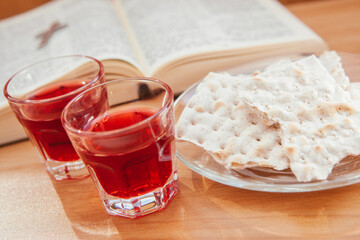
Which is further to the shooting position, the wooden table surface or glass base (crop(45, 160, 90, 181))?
glass base (crop(45, 160, 90, 181))

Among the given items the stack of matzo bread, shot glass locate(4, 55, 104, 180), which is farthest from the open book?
the stack of matzo bread

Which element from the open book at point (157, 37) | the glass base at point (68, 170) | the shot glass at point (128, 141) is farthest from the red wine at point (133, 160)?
the open book at point (157, 37)

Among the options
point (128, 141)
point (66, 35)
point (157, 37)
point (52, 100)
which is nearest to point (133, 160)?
point (128, 141)

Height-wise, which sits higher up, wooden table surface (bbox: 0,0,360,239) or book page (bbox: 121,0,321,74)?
book page (bbox: 121,0,321,74)

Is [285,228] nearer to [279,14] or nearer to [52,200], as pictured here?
[52,200]

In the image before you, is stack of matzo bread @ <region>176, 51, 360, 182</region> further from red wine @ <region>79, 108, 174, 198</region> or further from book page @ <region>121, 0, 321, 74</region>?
book page @ <region>121, 0, 321, 74</region>

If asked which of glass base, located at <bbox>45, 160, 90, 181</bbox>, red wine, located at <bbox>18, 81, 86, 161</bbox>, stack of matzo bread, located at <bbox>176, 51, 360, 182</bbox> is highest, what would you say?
red wine, located at <bbox>18, 81, 86, 161</bbox>

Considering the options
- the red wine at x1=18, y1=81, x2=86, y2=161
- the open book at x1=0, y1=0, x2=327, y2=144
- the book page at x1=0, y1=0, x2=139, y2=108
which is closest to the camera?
the red wine at x1=18, y1=81, x2=86, y2=161

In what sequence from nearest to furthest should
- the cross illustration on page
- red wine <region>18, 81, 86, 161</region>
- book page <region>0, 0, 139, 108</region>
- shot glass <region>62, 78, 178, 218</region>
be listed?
shot glass <region>62, 78, 178, 218</region>
red wine <region>18, 81, 86, 161</region>
book page <region>0, 0, 139, 108</region>
the cross illustration on page
